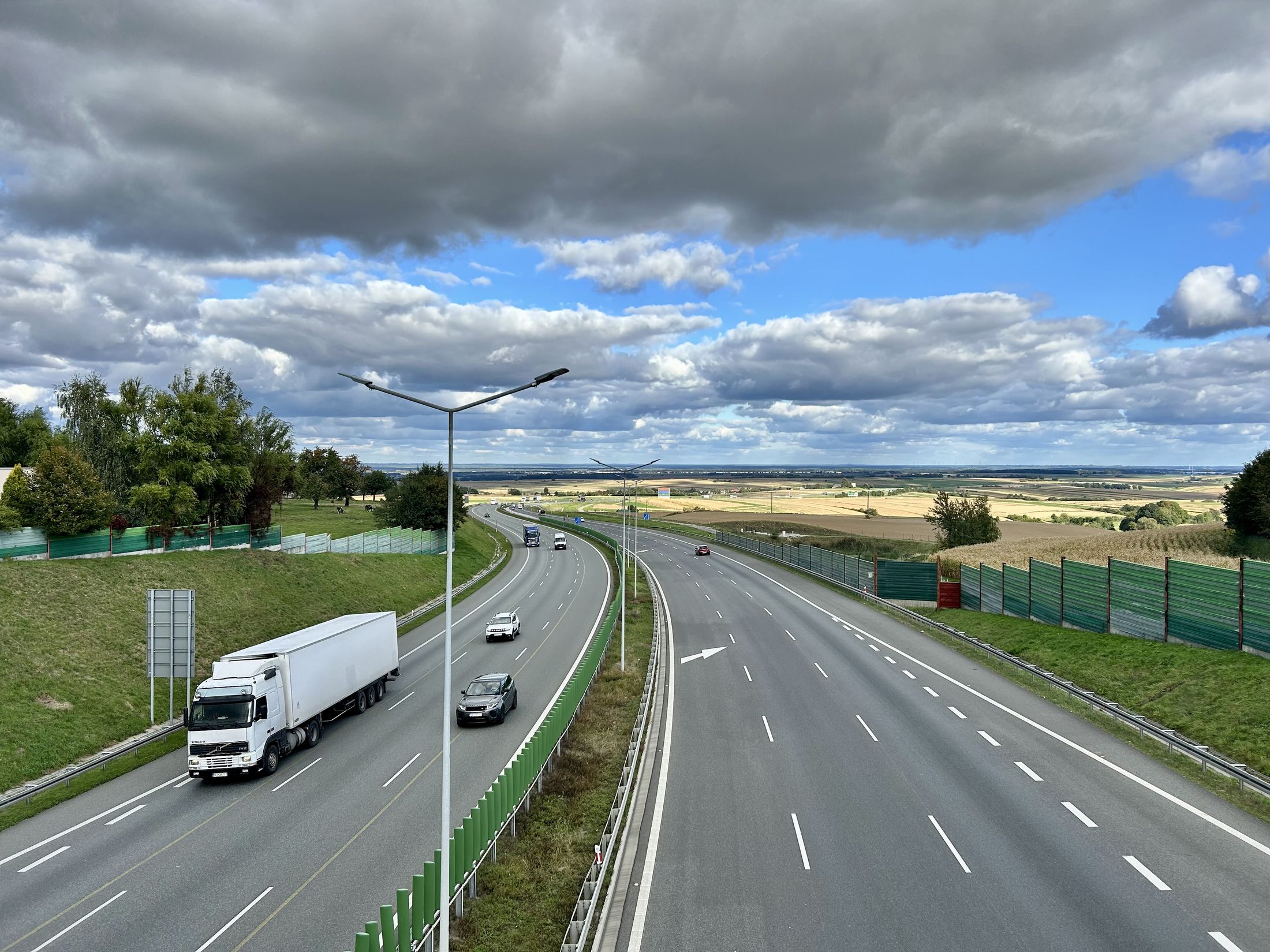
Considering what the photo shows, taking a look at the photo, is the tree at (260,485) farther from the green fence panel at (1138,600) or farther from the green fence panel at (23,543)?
the green fence panel at (1138,600)

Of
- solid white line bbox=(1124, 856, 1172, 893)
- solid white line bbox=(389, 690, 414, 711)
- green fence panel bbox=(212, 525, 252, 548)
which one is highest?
green fence panel bbox=(212, 525, 252, 548)

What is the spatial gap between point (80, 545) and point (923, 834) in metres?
43.4

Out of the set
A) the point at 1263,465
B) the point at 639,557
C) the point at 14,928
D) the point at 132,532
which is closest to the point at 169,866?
the point at 14,928

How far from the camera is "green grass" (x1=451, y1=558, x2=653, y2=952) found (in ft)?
48.1

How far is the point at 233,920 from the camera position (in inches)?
604

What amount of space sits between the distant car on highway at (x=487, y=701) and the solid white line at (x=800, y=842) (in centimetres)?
1353

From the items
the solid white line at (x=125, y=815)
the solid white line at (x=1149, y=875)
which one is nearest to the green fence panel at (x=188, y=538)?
the solid white line at (x=125, y=815)

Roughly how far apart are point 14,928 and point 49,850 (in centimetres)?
411

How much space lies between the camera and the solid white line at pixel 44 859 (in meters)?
17.8

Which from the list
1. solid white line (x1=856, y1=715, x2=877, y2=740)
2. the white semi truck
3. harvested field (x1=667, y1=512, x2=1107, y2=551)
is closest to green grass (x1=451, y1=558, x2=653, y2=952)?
solid white line (x1=856, y1=715, x2=877, y2=740)

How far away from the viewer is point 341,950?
552 inches

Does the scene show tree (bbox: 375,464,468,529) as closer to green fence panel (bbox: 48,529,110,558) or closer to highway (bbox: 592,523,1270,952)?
green fence panel (bbox: 48,529,110,558)

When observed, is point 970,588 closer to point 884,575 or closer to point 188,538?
point 884,575

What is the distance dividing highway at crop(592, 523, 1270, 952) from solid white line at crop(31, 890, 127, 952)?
453 inches
